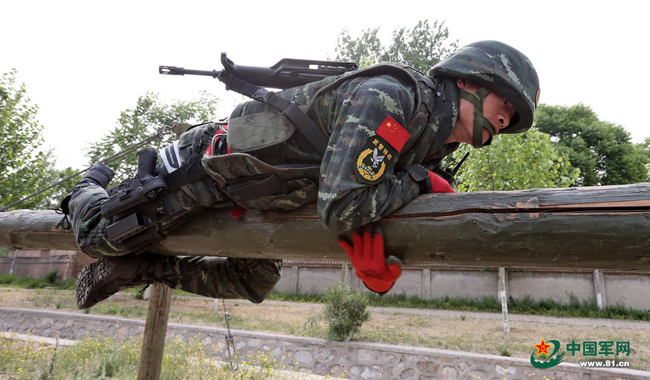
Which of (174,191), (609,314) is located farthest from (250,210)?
(609,314)

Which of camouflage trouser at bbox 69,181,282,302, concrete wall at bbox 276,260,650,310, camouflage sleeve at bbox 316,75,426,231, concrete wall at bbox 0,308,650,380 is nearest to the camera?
camouflage sleeve at bbox 316,75,426,231

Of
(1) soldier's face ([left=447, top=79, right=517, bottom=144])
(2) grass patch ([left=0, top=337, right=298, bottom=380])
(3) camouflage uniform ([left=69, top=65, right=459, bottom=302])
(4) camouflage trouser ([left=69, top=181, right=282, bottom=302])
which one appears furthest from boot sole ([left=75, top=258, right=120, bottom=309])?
(2) grass patch ([left=0, top=337, right=298, bottom=380])

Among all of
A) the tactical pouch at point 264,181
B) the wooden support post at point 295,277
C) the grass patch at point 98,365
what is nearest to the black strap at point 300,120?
→ the tactical pouch at point 264,181

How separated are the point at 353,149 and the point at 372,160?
0.11m

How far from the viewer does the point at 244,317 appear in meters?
11.8

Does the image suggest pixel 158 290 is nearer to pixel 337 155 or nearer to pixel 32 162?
pixel 337 155

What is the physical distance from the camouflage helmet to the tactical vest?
0.17m

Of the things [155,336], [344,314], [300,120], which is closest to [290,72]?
[300,120]

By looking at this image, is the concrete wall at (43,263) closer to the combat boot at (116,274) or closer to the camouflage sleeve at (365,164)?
the combat boot at (116,274)

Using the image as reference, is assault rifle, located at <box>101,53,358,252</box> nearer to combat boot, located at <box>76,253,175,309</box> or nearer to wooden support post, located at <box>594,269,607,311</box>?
combat boot, located at <box>76,253,175,309</box>

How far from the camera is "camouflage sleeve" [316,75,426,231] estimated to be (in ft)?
6.02

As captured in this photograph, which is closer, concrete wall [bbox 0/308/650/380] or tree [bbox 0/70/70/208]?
concrete wall [bbox 0/308/650/380]

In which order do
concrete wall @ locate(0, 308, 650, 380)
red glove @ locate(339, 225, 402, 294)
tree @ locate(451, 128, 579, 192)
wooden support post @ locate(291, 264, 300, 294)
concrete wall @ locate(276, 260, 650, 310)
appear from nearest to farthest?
1. red glove @ locate(339, 225, 402, 294)
2. concrete wall @ locate(0, 308, 650, 380)
3. tree @ locate(451, 128, 579, 192)
4. concrete wall @ locate(276, 260, 650, 310)
5. wooden support post @ locate(291, 264, 300, 294)

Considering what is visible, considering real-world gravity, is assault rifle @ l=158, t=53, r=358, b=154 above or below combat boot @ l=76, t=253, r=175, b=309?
above
